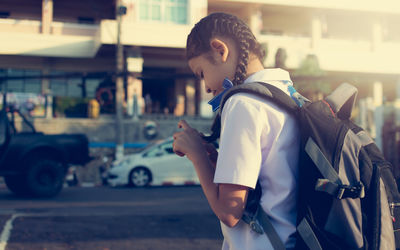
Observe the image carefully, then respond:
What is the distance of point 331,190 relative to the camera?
1.39 meters

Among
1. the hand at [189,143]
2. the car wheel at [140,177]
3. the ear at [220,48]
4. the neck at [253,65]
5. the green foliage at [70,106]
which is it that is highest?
the ear at [220,48]

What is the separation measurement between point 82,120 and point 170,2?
7.19m

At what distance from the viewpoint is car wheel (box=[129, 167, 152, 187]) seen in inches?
564

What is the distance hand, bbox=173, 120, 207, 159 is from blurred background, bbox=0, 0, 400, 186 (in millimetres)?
17060

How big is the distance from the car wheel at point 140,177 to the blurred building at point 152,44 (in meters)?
7.12

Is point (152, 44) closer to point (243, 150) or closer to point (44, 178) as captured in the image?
point (44, 178)

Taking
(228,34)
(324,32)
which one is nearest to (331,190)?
(228,34)

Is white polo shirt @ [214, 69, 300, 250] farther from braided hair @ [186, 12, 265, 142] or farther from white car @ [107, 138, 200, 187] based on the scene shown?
white car @ [107, 138, 200, 187]

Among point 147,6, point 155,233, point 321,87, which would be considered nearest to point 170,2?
point 147,6

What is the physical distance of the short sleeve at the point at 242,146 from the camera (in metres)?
1.44

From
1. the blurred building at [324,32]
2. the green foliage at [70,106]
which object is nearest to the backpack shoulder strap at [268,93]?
the green foliage at [70,106]

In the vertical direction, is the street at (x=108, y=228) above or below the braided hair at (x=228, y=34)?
below

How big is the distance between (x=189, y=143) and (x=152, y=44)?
2103 centimetres

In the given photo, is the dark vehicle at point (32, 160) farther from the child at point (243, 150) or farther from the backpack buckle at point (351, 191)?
the backpack buckle at point (351, 191)
